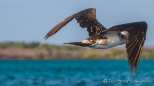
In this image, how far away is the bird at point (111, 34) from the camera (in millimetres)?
9672

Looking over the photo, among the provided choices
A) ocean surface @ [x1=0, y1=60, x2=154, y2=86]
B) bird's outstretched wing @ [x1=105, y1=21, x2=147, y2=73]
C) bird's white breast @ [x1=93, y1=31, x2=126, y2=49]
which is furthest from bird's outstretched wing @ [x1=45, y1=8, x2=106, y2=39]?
ocean surface @ [x1=0, y1=60, x2=154, y2=86]

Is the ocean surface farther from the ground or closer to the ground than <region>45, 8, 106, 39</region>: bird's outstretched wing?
closer to the ground

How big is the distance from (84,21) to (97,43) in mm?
1952

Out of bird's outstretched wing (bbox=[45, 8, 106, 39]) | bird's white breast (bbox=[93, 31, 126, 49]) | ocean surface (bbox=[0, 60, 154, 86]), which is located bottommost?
ocean surface (bbox=[0, 60, 154, 86])

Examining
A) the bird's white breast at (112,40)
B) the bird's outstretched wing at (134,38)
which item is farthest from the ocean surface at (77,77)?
the bird's outstretched wing at (134,38)

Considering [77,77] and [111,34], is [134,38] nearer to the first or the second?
[111,34]

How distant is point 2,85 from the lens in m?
30.3

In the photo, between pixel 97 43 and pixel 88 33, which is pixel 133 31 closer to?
pixel 97 43

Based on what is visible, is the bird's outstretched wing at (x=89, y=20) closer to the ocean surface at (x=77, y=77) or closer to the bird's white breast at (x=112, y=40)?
the bird's white breast at (x=112, y=40)

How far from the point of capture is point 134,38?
1004cm

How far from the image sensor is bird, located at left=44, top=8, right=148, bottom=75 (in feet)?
31.7

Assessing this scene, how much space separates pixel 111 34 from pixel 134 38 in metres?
1.16

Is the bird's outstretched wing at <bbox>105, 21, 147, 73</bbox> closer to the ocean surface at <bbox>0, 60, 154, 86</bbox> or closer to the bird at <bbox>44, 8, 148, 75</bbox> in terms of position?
the bird at <bbox>44, 8, 148, 75</bbox>

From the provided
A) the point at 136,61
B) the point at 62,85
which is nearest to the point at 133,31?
the point at 136,61
